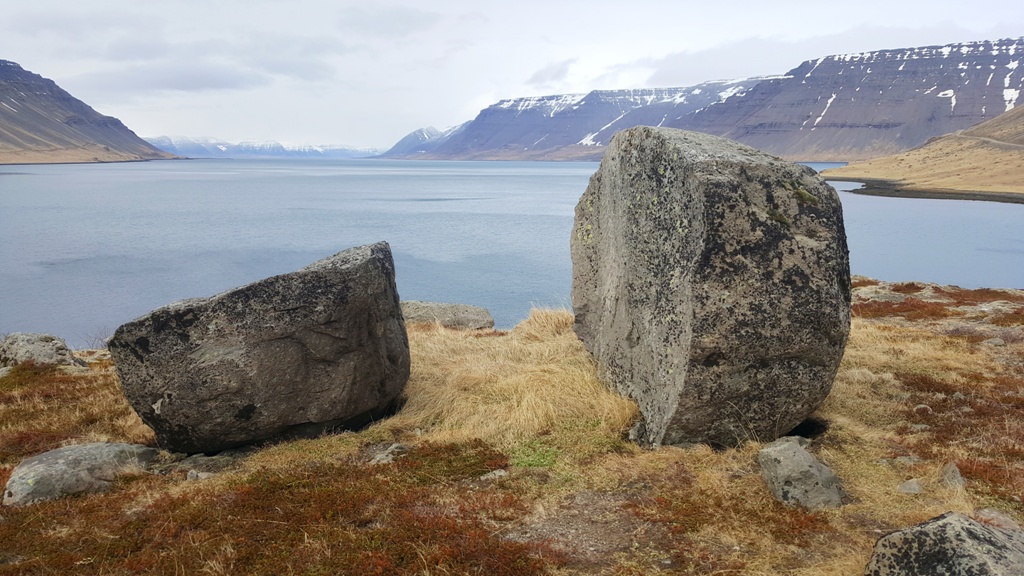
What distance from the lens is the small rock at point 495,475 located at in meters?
7.21

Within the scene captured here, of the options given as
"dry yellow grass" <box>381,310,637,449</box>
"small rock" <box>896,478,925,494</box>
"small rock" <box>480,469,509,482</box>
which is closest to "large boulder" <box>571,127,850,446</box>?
"dry yellow grass" <box>381,310,637,449</box>

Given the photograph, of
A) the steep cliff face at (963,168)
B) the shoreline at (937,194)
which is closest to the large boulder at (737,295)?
the shoreline at (937,194)

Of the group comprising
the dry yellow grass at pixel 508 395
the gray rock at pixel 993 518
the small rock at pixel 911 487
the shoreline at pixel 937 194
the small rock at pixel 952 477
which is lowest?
the shoreline at pixel 937 194

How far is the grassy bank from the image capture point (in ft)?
17.8

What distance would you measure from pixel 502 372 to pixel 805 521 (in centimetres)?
573

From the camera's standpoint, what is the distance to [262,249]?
47875 mm

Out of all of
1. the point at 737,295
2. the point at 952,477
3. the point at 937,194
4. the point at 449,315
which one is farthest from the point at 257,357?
the point at 937,194

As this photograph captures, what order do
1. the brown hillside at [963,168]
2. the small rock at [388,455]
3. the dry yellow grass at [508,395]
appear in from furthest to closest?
the brown hillside at [963,168], the dry yellow grass at [508,395], the small rock at [388,455]

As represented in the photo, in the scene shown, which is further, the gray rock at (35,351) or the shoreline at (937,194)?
the shoreline at (937,194)

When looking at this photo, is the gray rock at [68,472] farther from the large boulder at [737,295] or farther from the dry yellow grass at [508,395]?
the large boulder at [737,295]

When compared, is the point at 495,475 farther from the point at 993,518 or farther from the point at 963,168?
the point at 963,168

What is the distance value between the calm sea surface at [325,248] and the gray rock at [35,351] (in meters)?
10.5

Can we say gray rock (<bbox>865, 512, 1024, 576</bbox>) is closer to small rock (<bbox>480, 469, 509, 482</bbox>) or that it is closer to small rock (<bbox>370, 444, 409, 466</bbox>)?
small rock (<bbox>480, 469, 509, 482</bbox>)

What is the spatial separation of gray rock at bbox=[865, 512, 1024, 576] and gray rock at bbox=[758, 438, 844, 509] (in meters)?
1.49
